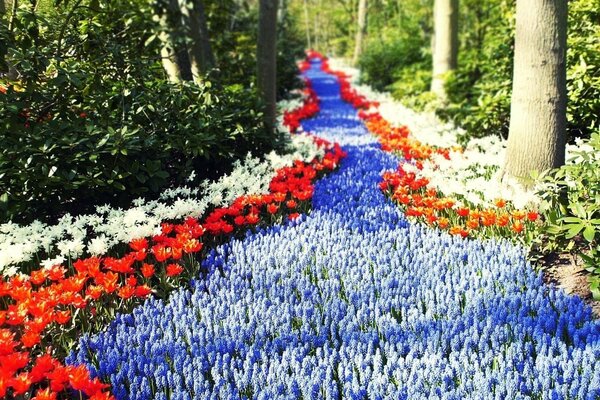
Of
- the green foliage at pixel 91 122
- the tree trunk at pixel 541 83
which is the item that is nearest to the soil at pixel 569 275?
the tree trunk at pixel 541 83

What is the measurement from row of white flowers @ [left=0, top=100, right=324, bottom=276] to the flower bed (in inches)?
3.4

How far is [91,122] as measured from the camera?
169 inches

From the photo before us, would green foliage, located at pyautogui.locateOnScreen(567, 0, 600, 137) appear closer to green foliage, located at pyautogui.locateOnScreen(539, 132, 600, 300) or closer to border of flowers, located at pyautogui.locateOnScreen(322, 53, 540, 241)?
border of flowers, located at pyautogui.locateOnScreen(322, 53, 540, 241)

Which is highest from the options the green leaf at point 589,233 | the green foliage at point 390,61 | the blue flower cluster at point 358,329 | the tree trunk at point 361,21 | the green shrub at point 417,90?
the tree trunk at point 361,21

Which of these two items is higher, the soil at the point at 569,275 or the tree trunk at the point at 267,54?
the tree trunk at the point at 267,54

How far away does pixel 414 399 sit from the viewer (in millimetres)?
2197

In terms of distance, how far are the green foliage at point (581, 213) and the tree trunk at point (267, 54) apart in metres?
4.30

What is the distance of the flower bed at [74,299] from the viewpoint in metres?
2.14

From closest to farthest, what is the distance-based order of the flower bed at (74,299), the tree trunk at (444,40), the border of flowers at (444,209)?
the flower bed at (74,299)
the border of flowers at (444,209)
the tree trunk at (444,40)

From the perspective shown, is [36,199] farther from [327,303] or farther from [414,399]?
[414,399]

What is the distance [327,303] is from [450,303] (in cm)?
73

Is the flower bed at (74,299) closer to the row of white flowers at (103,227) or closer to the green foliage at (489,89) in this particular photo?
the row of white flowers at (103,227)

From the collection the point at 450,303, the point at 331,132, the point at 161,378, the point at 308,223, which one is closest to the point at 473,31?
the point at 331,132

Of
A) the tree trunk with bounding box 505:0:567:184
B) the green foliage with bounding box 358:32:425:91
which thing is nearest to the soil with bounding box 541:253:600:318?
the tree trunk with bounding box 505:0:567:184
